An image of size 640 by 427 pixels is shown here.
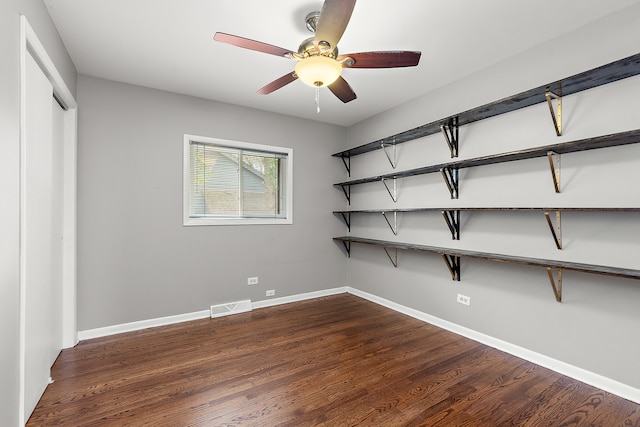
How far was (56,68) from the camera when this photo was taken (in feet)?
6.95

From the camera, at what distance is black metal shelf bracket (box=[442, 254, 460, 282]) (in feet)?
9.73

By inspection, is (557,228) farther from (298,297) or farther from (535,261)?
(298,297)

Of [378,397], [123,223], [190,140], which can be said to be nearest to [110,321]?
[123,223]

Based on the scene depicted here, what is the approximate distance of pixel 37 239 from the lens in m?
1.91

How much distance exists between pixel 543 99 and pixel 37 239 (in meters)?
3.82

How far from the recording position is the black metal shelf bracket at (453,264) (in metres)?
2.96

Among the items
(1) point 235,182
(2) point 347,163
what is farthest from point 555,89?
(1) point 235,182

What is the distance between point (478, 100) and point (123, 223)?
3.80 meters

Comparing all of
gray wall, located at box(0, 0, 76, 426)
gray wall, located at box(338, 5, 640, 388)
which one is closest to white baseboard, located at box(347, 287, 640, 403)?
gray wall, located at box(338, 5, 640, 388)

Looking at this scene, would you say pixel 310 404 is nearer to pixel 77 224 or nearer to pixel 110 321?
pixel 110 321

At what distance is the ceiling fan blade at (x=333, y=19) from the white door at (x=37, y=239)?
1693 mm

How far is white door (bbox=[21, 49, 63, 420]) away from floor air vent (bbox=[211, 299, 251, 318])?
1.43 m

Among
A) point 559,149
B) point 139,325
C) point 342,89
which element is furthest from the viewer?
point 139,325

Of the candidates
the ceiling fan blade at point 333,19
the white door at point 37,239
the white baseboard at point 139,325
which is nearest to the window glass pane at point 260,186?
the white baseboard at point 139,325
